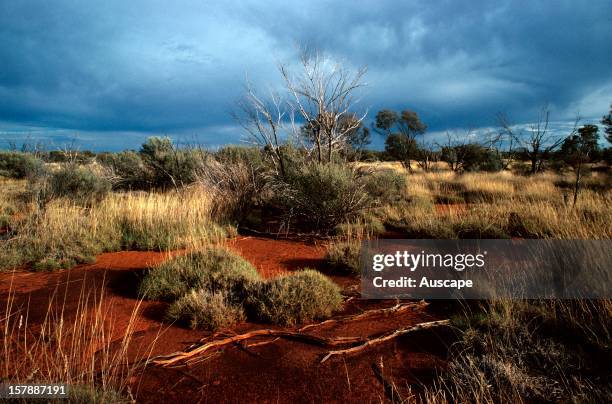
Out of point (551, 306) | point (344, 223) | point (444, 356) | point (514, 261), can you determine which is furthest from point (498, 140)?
point (444, 356)

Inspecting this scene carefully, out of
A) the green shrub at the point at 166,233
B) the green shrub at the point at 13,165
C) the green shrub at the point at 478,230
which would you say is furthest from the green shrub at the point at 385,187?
the green shrub at the point at 13,165

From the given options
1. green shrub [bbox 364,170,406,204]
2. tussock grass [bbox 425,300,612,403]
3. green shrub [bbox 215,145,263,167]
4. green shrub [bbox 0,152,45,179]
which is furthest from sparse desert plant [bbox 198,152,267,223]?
green shrub [bbox 0,152,45,179]

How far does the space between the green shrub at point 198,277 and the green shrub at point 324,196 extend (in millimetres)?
3841

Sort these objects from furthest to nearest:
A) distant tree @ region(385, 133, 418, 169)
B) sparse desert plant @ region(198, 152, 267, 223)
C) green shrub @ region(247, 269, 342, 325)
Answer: distant tree @ region(385, 133, 418, 169) < sparse desert plant @ region(198, 152, 267, 223) < green shrub @ region(247, 269, 342, 325)

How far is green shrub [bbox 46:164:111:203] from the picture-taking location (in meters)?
11.7

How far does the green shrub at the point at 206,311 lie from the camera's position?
4.37m

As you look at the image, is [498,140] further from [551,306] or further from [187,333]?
[187,333]

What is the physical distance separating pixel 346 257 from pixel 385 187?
709cm

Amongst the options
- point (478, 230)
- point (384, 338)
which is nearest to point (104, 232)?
point (384, 338)

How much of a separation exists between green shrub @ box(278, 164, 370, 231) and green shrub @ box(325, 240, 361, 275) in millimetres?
2492

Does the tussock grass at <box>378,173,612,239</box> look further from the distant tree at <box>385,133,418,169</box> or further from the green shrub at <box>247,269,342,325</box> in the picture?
the distant tree at <box>385,133,418,169</box>

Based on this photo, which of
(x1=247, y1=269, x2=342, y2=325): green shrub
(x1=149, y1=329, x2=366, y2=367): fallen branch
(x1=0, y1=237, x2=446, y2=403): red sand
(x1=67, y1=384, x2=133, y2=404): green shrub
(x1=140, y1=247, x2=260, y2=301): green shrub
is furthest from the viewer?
(x1=140, y1=247, x2=260, y2=301): green shrub

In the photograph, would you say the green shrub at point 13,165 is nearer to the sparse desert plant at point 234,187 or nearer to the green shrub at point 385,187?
the sparse desert plant at point 234,187

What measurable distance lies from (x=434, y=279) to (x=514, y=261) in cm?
146
